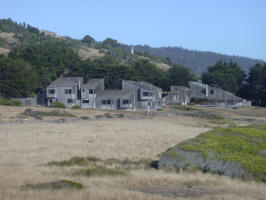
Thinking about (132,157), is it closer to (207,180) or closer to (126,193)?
(207,180)

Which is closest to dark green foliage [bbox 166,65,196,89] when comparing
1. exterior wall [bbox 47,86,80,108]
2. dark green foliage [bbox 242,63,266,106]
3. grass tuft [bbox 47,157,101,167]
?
dark green foliage [bbox 242,63,266,106]

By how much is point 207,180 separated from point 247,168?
1962 millimetres

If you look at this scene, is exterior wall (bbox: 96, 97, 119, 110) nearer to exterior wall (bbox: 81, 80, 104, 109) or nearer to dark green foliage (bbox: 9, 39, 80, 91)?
exterior wall (bbox: 81, 80, 104, 109)

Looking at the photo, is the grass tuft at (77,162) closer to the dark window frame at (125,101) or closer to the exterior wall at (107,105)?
the dark window frame at (125,101)

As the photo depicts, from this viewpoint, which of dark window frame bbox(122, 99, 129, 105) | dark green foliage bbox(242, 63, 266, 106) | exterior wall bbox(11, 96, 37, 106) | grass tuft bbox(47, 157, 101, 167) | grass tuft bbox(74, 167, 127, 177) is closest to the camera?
grass tuft bbox(74, 167, 127, 177)

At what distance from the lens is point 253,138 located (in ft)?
70.6

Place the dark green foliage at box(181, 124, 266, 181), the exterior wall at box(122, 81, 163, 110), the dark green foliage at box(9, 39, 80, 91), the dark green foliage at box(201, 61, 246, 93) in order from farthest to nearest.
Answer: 1. the dark green foliage at box(201, 61, 246, 93)
2. the dark green foliage at box(9, 39, 80, 91)
3. the exterior wall at box(122, 81, 163, 110)
4. the dark green foliage at box(181, 124, 266, 181)

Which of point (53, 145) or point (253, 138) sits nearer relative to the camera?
point (253, 138)

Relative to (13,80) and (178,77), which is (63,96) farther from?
(178,77)

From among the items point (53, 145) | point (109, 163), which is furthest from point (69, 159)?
point (53, 145)

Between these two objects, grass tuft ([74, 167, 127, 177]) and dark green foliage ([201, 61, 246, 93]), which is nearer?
grass tuft ([74, 167, 127, 177])

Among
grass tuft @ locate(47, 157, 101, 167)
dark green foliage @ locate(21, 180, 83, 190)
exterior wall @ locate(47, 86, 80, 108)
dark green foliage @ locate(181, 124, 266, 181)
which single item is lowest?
grass tuft @ locate(47, 157, 101, 167)

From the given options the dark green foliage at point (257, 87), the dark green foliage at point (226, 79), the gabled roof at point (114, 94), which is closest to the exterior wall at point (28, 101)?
the gabled roof at point (114, 94)

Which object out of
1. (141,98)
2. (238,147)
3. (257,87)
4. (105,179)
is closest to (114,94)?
(141,98)
